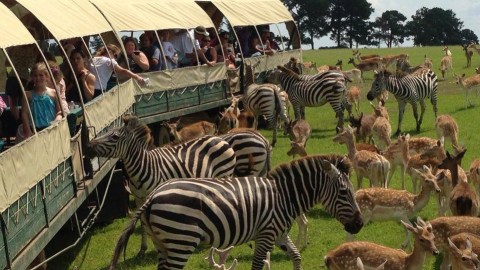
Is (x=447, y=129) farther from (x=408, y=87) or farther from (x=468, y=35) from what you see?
(x=468, y=35)

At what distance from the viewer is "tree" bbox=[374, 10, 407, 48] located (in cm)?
9806

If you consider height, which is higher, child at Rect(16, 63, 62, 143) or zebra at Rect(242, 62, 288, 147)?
child at Rect(16, 63, 62, 143)

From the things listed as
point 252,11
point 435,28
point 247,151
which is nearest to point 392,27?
point 435,28

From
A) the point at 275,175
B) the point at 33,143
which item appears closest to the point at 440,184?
the point at 275,175

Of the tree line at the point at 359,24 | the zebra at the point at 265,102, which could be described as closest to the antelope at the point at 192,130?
A: the zebra at the point at 265,102

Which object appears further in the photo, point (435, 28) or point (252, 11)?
point (435, 28)

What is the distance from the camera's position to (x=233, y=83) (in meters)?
23.9

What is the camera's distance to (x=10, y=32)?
9.68 m

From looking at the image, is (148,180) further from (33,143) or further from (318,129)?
(318,129)

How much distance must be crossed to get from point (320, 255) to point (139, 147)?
9.21 feet

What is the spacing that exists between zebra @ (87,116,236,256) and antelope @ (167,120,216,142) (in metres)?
5.44

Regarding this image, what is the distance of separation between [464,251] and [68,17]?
653cm

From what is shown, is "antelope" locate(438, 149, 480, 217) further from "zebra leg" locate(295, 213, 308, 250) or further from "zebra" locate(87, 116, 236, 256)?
"zebra" locate(87, 116, 236, 256)

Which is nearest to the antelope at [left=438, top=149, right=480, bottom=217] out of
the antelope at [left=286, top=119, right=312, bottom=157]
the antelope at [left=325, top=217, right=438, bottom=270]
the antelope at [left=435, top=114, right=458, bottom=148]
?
A: the antelope at [left=325, top=217, right=438, bottom=270]
